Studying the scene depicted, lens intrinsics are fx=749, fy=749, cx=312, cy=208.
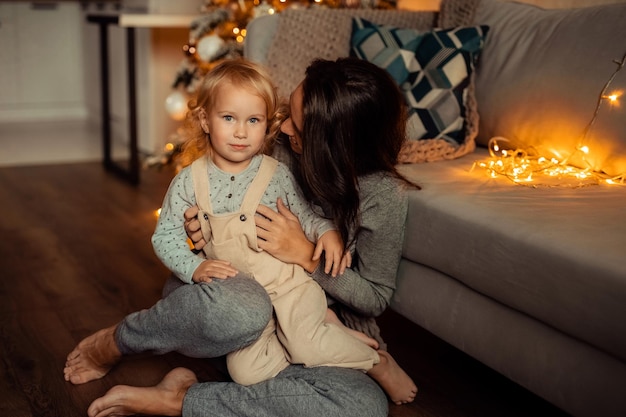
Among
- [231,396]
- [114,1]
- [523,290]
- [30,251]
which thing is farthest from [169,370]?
[114,1]

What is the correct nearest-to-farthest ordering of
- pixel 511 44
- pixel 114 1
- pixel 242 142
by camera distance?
1. pixel 242 142
2. pixel 511 44
3. pixel 114 1

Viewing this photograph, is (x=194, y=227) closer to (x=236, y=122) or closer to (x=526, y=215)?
(x=236, y=122)

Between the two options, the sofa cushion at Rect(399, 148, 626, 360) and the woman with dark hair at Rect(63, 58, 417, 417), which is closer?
the sofa cushion at Rect(399, 148, 626, 360)

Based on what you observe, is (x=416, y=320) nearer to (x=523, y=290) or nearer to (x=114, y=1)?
(x=523, y=290)

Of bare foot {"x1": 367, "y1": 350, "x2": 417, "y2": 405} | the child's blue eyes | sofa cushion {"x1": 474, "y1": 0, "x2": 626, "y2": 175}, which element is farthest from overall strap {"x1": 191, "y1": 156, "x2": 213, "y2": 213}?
sofa cushion {"x1": 474, "y1": 0, "x2": 626, "y2": 175}

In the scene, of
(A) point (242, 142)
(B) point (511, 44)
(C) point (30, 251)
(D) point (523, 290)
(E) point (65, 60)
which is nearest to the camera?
(D) point (523, 290)

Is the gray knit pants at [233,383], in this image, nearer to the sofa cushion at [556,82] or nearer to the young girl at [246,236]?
the young girl at [246,236]

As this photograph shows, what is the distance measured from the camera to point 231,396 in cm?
135

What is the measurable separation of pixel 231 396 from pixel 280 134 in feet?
1.96

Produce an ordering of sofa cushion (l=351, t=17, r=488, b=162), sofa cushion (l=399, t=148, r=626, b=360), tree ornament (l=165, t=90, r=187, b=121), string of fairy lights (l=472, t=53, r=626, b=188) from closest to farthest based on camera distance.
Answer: sofa cushion (l=399, t=148, r=626, b=360)
string of fairy lights (l=472, t=53, r=626, b=188)
sofa cushion (l=351, t=17, r=488, b=162)
tree ornament (l=165, t=90, r=187, b=121)

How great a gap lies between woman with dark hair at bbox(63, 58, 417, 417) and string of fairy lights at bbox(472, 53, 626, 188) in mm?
304

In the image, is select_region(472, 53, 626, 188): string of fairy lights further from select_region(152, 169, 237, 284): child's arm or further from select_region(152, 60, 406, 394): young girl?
select_region(152, 169, 237, 284): child's arm

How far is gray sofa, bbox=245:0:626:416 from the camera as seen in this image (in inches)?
47.4

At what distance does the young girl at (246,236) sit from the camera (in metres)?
1.40
